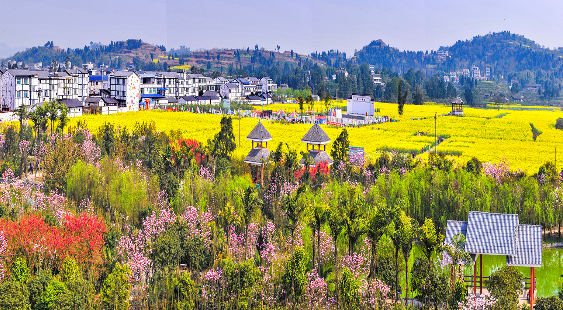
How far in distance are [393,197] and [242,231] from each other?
26.6 feet

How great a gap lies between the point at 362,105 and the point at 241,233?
5246 centimetres

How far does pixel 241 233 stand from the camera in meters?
16.8

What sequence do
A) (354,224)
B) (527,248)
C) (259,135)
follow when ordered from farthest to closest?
(259,135) → (354,224) → (527,248)

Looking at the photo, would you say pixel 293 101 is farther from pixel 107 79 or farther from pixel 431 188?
pixel 431 188

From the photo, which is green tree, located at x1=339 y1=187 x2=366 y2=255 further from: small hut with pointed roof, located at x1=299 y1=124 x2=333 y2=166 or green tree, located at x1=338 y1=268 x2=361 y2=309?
small hut with pointed roof, located at x1=299 y1=124 x2=333 y2=166

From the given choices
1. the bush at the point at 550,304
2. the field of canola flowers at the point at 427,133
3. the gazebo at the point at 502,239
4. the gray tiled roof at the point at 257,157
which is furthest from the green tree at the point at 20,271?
the field of canola flowers at the point at 427,133

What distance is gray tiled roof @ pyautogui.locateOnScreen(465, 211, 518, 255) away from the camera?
14.0 meters

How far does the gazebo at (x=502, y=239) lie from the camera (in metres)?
13.8

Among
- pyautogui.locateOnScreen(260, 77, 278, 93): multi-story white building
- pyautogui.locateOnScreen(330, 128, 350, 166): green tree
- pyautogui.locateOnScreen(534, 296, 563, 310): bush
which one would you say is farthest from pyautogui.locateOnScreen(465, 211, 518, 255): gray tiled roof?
pyautogui.locateOnScreen(260, 77, 278, 93): multi-story white building

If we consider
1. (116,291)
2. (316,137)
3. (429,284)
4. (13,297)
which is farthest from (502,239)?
(316,137)

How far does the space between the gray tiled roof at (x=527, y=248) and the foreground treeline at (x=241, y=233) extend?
1.37 metres

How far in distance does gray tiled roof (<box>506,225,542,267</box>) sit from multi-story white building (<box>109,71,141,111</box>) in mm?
58868

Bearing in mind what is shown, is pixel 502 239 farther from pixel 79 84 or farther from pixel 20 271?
pixel 79 84

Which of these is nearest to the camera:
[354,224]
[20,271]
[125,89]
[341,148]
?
[20,271]
